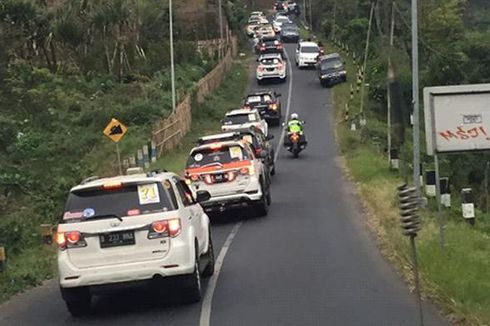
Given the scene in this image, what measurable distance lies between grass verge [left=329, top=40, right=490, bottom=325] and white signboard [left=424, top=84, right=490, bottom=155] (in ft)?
5.62

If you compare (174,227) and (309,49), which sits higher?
(174,227)

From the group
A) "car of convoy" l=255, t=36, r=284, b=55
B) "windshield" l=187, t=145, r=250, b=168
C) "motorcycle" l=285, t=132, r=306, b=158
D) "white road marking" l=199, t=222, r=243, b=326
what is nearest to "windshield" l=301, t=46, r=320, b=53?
"car of convoy" l=255, t=36, r=284, b=55

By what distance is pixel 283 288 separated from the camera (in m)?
13.7

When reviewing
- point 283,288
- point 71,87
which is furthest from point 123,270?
point 71,87

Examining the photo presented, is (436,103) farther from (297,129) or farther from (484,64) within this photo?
(484,64)

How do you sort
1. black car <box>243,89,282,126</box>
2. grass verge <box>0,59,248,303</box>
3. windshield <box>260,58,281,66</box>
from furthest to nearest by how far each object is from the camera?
windshield <box>260,58,281,66</box> < black car <box>243,89,282,126</box> < grass verge <box>0,59,248,303</box>

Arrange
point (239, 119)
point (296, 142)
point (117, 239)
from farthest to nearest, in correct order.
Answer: point (239, 119), point (296, 142), point (117, 239)

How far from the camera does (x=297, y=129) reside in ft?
122

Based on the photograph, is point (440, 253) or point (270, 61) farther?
point (270, 61)

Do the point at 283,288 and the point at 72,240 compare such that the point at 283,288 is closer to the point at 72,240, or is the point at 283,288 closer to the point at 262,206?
the point at 72,240

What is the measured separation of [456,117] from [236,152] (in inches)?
352

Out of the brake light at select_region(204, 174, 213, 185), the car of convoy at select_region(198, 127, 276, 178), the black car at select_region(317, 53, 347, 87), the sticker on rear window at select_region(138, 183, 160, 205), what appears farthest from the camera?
the black car at select_region(317, 53, 347, 87)

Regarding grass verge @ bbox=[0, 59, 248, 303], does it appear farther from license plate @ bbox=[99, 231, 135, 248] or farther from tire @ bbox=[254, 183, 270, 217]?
tire @ bbox=[254, 183, 270, 217]

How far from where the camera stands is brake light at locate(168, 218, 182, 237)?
12.5m
